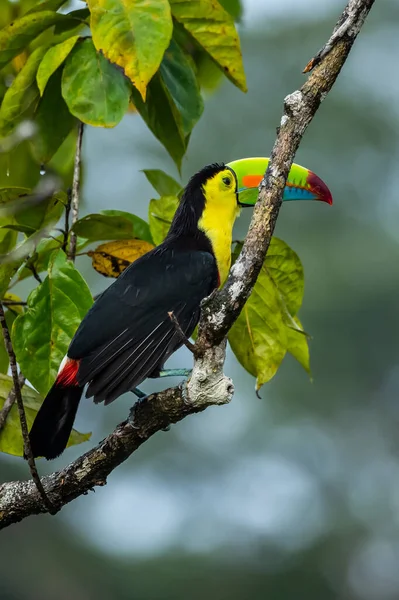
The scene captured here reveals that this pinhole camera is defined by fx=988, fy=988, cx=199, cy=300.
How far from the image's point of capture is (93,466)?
7.52 ft

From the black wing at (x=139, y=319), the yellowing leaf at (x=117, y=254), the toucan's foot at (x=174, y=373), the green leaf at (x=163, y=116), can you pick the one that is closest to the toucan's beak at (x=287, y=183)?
the black wing at (x=139, y=319)

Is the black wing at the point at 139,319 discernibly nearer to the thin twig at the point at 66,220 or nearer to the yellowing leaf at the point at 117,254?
the yellowing leaf at the point at 117,254

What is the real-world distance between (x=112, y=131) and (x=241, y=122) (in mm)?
1166

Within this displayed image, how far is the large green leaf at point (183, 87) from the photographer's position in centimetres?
265

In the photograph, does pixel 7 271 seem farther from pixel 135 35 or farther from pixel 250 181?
pixel 250 181

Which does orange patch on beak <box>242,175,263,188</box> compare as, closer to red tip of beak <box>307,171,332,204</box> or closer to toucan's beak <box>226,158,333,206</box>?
toucan's beak <box>226,158,333,206</box>

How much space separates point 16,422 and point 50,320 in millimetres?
285

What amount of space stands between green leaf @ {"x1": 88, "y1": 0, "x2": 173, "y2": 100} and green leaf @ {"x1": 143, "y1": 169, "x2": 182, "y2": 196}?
1.67ft

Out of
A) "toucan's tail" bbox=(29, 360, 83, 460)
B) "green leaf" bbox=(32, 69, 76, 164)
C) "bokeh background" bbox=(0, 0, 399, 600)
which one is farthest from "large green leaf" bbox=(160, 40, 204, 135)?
"bokeh background" bbox=(0, 0, 399, 600)

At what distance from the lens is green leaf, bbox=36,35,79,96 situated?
2471 millimetres

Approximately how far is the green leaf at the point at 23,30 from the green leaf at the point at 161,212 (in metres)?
0.54

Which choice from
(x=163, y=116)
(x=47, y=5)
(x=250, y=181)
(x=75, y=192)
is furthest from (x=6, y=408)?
(x=250, y=181)

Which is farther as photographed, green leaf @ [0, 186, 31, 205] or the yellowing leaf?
the yellowing leaf

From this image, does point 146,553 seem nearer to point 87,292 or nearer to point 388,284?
point 388,284
